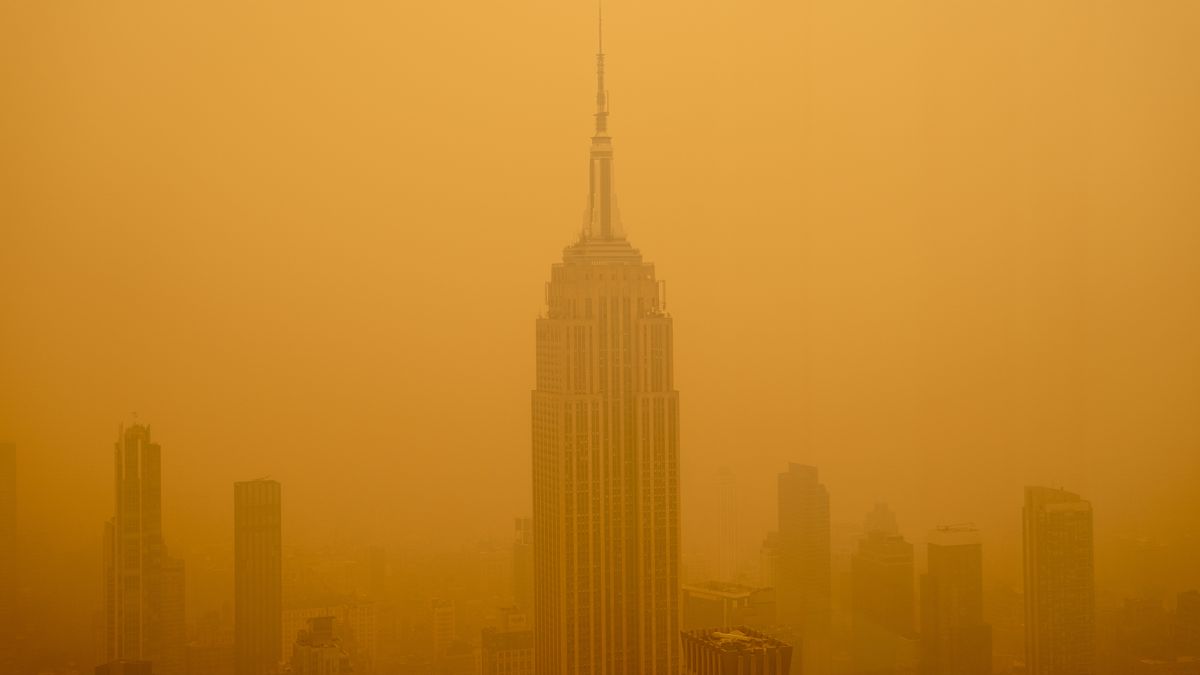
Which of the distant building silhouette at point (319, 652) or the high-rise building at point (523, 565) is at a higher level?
the high-rise building at point (523, 565)

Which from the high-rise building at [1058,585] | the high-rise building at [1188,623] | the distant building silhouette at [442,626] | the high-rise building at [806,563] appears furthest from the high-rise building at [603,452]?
the high-rise building at [1188,623]

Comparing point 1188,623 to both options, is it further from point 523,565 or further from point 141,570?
point 141,570

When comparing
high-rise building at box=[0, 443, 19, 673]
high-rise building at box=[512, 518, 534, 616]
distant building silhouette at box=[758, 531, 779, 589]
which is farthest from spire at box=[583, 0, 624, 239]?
high-rise building at box=[0, 443, 19, 673]

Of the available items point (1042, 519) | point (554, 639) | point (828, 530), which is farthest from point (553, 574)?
point (1042, 519)

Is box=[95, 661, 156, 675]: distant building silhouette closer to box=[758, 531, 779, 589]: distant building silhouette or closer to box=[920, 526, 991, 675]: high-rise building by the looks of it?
box=[758, 531, 779, 589]: distant building silhouette

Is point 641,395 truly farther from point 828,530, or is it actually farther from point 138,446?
point 138,446

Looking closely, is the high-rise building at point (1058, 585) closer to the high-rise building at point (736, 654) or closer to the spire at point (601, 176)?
the high-rise building at point (736, 654)

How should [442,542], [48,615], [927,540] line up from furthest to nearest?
1. [927,540]
2. [442,542]
3. [48,615]

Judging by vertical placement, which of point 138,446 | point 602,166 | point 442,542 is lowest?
point 442,542
